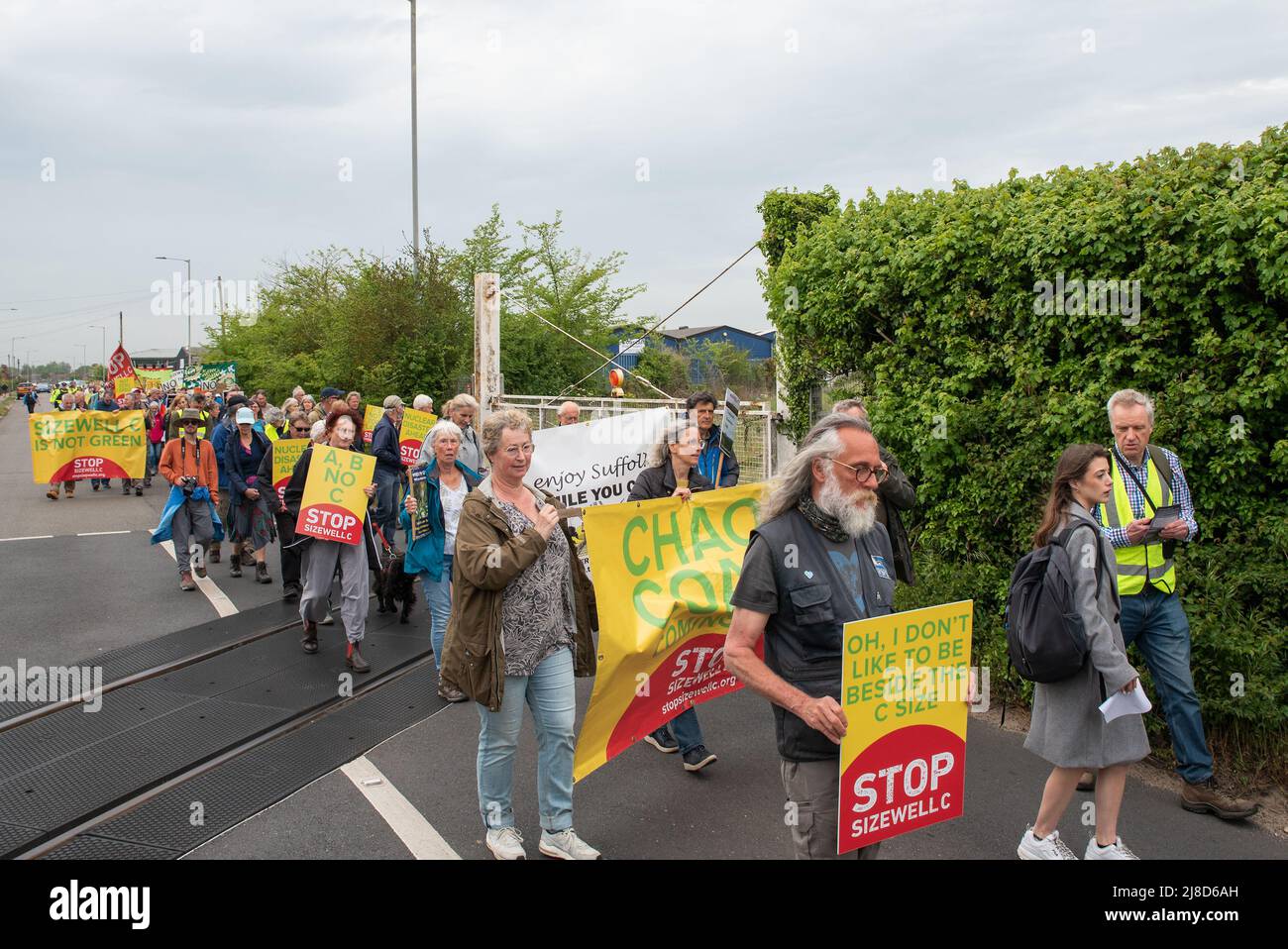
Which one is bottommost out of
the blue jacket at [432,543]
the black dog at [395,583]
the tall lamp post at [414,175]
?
the black dog at [395,583]

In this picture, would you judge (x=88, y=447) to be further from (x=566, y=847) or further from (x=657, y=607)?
(x=566, y=847)

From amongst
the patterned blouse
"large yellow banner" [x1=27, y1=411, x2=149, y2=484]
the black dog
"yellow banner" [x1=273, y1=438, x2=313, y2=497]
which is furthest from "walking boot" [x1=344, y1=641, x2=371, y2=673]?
"large yellow banner" [x1=27, y1=411, x2=149, y2=484]

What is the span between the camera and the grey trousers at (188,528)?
10188 millimetres

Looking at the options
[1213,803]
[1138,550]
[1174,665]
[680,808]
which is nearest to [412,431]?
[680,808]

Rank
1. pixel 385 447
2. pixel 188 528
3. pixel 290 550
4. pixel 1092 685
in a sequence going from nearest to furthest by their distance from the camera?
pixel 1092 685 < pixel 385 447 < pixel 290 550 < pixel 188 528

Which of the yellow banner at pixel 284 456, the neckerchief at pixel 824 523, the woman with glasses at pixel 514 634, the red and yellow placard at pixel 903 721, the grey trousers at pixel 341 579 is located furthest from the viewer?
the yellow banner at pixel 284 456

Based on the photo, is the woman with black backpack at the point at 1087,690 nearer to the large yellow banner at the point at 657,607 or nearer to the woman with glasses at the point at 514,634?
the large yellow banner at the point at 657,607

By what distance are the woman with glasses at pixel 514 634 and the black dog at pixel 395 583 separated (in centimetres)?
460

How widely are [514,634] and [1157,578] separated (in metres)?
3.22

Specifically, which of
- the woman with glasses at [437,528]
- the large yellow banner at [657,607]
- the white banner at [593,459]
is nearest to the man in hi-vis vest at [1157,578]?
the large yellow banner at [657,607]

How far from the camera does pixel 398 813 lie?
15.8ft

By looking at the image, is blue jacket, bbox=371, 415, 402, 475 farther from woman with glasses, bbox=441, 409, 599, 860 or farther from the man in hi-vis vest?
the man in hi-vis vest

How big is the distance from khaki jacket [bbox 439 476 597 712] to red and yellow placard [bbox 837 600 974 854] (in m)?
1.56

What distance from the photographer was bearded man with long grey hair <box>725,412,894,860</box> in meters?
3.11
